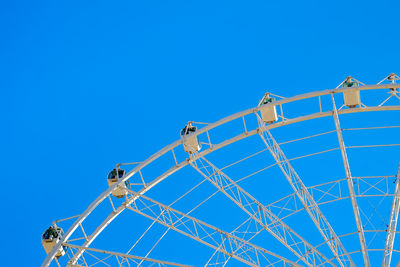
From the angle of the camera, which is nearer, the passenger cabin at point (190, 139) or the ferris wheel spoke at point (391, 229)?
the ferris wheel spoke at point (391, 229)

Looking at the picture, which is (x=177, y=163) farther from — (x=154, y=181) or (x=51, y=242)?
(x=51, y=242)

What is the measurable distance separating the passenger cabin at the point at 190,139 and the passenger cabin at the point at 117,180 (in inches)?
135

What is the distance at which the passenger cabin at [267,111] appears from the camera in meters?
31.0

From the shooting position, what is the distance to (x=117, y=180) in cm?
3206

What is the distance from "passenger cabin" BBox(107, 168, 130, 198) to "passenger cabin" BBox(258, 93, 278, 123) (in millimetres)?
7341

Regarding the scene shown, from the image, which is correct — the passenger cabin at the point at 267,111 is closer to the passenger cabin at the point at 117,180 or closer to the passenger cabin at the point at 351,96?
the passenger cabin at the point at 351,96

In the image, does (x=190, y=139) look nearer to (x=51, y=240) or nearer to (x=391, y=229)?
(x=51, y=240)

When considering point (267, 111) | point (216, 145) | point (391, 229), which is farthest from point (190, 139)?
point (391, 229)

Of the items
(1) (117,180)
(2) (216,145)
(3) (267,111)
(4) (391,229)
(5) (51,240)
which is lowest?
(4) (391,229)

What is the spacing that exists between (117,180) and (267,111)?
7866 millimetres

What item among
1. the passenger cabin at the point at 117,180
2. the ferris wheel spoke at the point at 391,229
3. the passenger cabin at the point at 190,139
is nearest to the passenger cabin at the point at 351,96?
the ferris wheel spoke at the point at 391,229

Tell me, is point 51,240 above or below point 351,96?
below

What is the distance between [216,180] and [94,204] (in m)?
5.87

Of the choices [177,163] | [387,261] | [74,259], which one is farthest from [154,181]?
[387,261]
